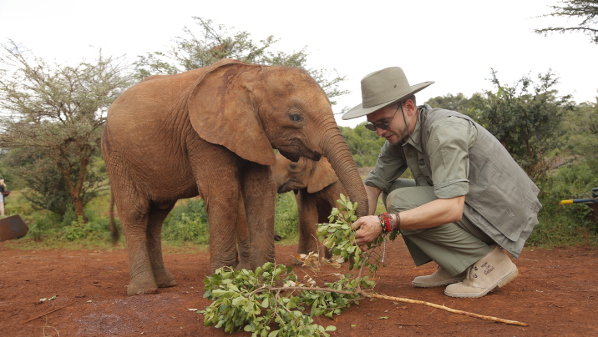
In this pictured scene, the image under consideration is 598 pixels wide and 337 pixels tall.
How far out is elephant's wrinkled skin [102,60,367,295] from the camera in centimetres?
504

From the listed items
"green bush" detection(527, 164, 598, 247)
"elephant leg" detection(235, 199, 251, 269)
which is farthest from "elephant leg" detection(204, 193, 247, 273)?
"green bush" detection(527, 164, 598, 247)

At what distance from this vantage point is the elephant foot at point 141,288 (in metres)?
5.62

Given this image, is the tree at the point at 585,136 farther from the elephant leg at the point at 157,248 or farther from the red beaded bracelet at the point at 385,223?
the elephant leg at the point at 157,248

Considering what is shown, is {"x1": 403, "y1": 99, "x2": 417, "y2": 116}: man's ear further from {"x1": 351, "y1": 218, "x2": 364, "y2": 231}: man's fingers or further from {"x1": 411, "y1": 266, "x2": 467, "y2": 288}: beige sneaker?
{"x1": 411, "y1": 266, "x2": 467, "y2": 288}: beige sneaker

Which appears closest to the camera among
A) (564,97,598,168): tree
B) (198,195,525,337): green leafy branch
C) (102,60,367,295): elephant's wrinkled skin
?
(198,195,525,337): green leafy branch

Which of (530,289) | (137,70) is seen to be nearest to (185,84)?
(530,289)

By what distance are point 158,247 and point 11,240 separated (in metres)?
8.18

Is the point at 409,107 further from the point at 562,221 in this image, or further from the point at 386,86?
the point at 562,221

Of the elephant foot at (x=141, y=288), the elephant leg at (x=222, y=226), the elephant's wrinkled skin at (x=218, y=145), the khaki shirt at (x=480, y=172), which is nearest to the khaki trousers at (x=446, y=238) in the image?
the khaki shirt at (x=480, y=172)

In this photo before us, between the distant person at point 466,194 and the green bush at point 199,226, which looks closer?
the distant person at point 466,194

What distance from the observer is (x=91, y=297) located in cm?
518

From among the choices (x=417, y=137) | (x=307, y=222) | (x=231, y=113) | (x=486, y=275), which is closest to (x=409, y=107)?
(x=417, y=137)

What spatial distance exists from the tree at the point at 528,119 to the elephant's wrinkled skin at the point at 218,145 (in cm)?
504

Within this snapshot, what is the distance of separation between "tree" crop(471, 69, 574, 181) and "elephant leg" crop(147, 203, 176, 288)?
5578 millimetres
